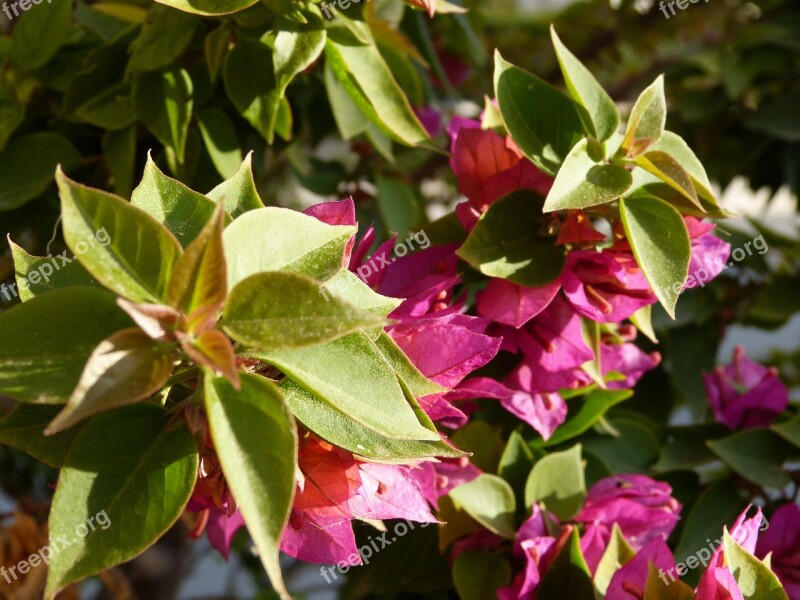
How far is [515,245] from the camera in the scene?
396 mm

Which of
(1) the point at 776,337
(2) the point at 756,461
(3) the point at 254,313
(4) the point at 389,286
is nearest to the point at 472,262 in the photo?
(4) the point at 389,286

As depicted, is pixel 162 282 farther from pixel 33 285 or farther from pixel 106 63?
pixel 106 63

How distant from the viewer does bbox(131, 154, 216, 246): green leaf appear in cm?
29

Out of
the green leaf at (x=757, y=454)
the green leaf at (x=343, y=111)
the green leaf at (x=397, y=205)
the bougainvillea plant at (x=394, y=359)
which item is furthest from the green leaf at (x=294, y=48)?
the green leaf at (x=757, y=454)

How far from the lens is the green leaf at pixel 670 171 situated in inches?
14.1

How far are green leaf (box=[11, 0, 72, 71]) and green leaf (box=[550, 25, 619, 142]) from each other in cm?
29

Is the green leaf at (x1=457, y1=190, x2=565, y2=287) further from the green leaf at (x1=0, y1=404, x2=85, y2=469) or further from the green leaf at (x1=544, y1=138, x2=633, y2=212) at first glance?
the green leaf at (x1=0, y1=404, x2=85, y2=469)

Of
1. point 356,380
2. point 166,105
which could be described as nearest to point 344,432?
point 356,380

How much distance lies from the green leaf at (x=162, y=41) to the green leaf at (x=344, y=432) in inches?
8.9

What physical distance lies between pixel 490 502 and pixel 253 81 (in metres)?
0.25

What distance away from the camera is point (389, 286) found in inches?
15.2

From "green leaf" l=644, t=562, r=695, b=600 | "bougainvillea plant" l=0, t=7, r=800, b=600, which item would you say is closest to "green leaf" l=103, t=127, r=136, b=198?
"bougainvillea plant" l=0, t=7, r=800, b=600

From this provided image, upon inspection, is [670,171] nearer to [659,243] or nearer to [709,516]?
[659,243]

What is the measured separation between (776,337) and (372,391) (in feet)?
5.73
